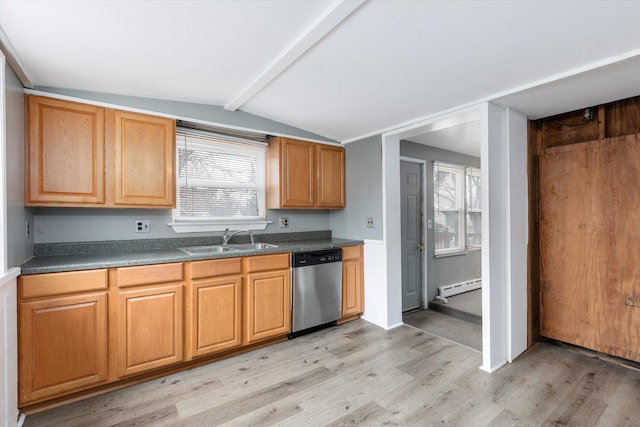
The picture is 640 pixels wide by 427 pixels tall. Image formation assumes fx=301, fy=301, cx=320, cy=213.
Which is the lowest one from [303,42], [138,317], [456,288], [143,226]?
[456,288]

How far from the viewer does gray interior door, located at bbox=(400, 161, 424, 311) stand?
3.98m

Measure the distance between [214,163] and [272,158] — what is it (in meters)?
0.64

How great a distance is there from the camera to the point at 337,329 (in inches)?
129

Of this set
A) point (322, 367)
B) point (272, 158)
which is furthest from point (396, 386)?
point (272, 158)

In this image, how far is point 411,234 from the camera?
4.06 metres

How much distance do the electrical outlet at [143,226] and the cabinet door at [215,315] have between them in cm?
78

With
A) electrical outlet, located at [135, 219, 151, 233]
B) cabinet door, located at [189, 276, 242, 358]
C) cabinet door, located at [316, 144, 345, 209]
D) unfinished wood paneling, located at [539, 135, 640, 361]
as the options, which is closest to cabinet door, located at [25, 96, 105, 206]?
electrical outlet, located at [135, 219, 151, 233]

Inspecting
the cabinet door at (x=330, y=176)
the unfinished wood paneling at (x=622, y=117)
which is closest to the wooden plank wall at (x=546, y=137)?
the unfinished wood paneling at (x=622, y=117)

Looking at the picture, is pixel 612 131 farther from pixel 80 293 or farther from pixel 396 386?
pixel 80 293

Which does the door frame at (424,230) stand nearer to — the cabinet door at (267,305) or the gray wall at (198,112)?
the gray wall at (198,112)

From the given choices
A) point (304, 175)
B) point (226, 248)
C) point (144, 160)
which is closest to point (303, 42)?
point (144, 160)

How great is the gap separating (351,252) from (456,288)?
6.70 ft

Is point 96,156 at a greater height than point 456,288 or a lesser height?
greater

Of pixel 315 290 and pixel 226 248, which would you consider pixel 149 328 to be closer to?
pixel 226 248
